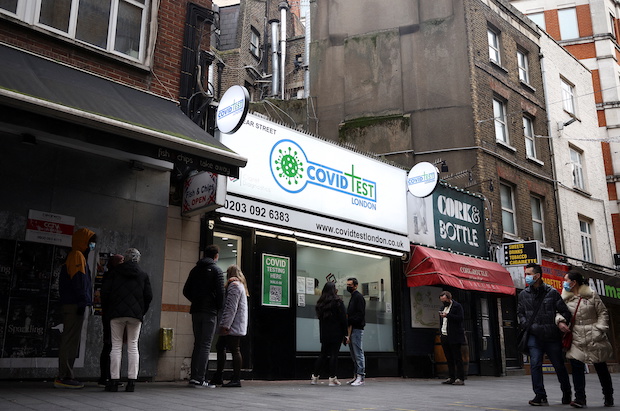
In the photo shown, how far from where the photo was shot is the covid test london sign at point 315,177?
11.2m

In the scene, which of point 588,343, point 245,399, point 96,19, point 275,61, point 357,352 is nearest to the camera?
point 245,399

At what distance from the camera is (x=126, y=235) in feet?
30.9

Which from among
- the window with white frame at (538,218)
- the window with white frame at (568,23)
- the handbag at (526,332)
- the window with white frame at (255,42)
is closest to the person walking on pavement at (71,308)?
the handbag at (526,332)

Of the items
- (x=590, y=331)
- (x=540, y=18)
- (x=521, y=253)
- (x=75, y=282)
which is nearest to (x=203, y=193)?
(x=75, y=282)

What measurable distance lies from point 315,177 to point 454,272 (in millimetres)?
4655

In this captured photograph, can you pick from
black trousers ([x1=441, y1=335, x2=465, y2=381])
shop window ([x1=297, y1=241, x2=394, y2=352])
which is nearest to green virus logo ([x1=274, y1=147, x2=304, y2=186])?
shop window ([x1=297, y1=241, x2=394, y2=352])

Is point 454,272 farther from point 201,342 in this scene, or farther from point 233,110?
point 201,342

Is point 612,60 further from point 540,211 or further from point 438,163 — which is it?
point 438,163

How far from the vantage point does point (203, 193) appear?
9.75 meters

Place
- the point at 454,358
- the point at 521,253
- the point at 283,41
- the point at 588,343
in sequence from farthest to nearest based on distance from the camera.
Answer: the point at 283,41
the point at 521,253
the point at 454,358
the point at 588,343

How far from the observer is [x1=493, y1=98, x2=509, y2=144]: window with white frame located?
19.7 metres

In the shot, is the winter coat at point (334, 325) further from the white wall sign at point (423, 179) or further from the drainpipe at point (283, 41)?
the drainpipe at point (283, 41)

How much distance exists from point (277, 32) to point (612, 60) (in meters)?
18.1

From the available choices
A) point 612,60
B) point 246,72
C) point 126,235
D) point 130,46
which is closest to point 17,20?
point 130,46
